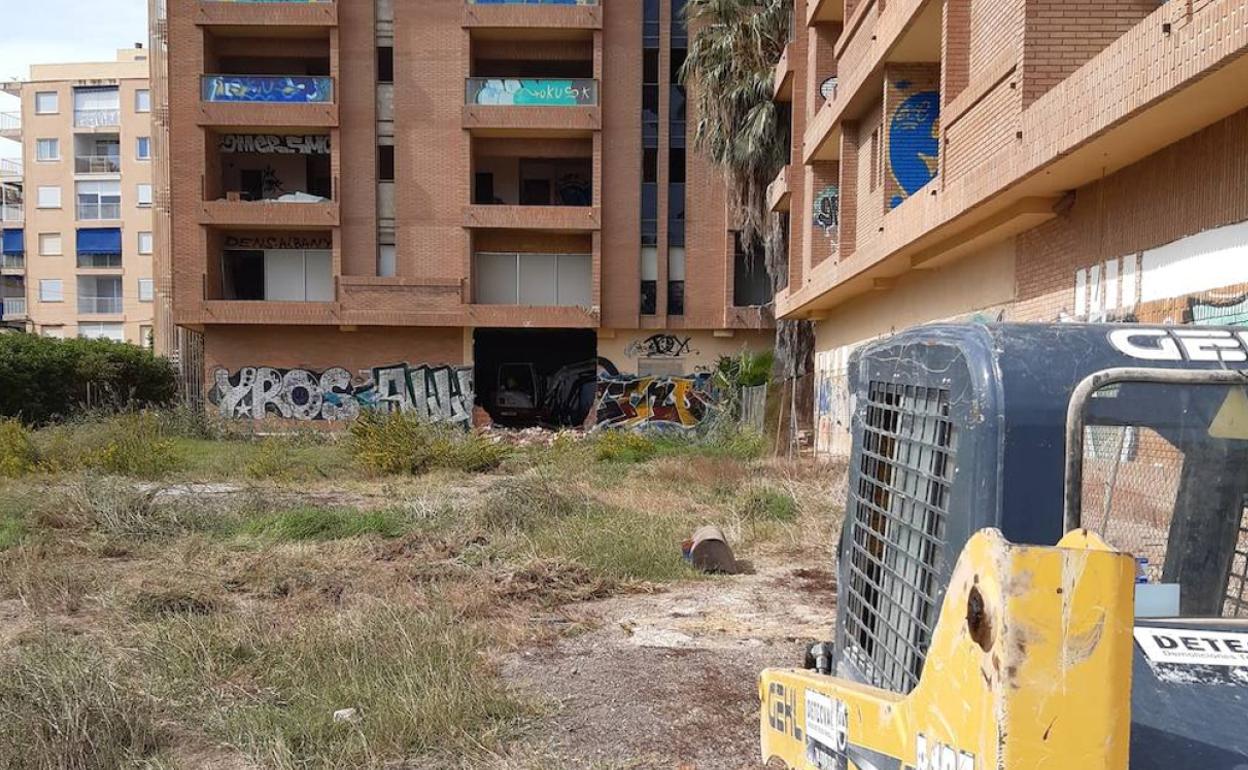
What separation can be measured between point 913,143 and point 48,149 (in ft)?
207

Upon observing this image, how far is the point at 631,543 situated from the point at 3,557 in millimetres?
5712

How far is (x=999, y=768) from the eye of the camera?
1370 mm

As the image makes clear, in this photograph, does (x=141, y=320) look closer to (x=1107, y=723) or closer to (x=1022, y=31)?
(x=1022, y=31)

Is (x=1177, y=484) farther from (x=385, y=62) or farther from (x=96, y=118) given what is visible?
(x=96, y=118)

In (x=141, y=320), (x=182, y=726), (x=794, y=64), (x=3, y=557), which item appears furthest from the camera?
(x=141, y=320)

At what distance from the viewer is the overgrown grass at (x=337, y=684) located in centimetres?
426

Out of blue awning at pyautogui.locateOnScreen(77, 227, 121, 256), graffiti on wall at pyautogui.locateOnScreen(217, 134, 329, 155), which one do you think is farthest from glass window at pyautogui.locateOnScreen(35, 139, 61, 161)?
graffiti on wall at pyautogui.locateOnScreen(217, 134, 329, 155)

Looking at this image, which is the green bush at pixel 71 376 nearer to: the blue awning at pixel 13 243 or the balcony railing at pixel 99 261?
the balcony railing at pixel 99 261

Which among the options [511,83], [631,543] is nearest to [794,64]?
[511,83]

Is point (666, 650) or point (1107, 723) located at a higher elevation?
point (1107, 723)

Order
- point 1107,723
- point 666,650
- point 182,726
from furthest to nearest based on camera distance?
point 666,650
point 182,726
point 1107,723

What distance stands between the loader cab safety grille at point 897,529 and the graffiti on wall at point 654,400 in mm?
27021

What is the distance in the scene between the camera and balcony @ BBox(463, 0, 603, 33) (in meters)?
28.6

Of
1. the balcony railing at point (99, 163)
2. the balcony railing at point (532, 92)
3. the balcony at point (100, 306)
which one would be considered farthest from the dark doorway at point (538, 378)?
the balcony railing at point (99, 163)
